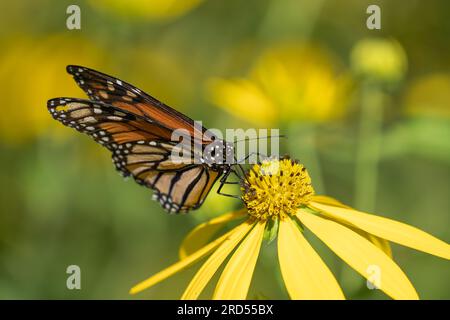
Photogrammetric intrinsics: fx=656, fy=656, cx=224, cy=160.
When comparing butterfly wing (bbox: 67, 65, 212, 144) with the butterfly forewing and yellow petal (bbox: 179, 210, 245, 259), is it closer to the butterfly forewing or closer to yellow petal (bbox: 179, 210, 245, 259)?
the butterfly forewing

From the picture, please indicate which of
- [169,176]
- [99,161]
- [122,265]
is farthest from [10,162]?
[169,176]

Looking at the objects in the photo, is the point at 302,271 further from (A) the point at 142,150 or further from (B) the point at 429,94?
(B) the point at 429,94

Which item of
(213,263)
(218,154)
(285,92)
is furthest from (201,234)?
(285,92)

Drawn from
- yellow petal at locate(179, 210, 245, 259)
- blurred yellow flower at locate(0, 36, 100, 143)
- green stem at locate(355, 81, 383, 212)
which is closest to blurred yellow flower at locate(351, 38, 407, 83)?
green stem at locate(355, 81, 383, 212)
